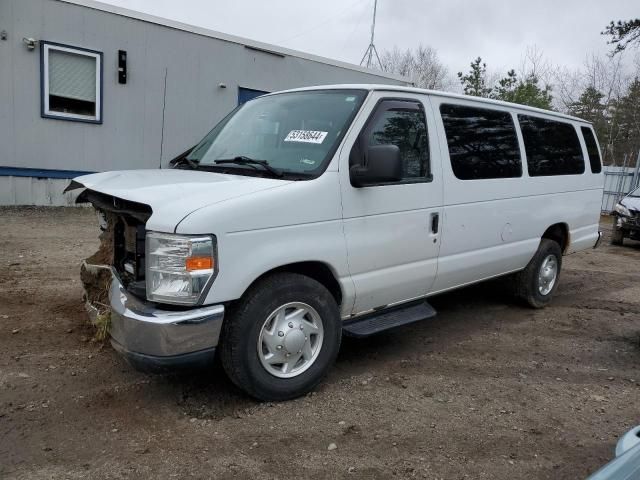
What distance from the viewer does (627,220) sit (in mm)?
10953

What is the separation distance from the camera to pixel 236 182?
10.9ft

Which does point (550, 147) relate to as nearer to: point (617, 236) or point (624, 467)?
point (624, 467)

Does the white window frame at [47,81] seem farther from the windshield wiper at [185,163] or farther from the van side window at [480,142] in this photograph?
the van side window at [480,142]

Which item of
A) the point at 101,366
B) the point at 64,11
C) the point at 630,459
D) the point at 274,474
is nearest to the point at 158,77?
the point at 64,11

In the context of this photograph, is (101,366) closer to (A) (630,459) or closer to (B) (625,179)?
(A) (630,459)

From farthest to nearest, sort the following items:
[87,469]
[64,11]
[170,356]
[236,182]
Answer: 1. [64,11]
2. [236,182]
3. [170,356]
4. [87,469]

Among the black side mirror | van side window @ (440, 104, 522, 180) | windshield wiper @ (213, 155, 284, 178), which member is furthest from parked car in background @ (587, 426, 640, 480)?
van side window @ (440, 104, 522, 180)

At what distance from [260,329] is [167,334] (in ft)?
1.89

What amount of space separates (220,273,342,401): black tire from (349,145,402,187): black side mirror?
2.47 feet

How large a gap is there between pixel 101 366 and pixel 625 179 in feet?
57.9

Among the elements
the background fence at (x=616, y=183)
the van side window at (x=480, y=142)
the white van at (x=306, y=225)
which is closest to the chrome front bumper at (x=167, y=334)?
the white van at (x=306, y=225)

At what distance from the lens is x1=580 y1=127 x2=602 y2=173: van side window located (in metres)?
6.23

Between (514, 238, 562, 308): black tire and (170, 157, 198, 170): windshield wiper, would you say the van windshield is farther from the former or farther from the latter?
(514, 238, 562, 308): black tire

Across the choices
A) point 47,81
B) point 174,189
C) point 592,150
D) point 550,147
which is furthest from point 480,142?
point 47,81
